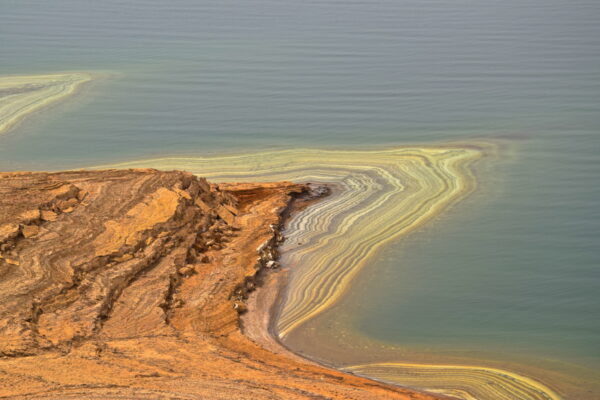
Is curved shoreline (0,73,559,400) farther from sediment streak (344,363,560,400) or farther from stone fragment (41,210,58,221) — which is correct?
stone fragment (41,210,58,221)

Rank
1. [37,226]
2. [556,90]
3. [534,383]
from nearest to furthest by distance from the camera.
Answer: [534,383], [37,226], [556,90]

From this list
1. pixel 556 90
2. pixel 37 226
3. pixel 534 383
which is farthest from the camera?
pixel 556 90

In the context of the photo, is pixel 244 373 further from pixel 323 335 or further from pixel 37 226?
pixel 37 226

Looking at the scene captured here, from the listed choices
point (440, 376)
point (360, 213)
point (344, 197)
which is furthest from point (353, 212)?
point (440, 376)

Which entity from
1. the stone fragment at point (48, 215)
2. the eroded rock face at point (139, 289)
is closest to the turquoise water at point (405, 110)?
the eroded rock face at point (139, 289)

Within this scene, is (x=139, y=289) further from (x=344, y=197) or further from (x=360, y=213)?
(x=344, y=197)

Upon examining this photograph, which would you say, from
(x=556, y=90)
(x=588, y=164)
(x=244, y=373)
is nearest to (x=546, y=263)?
(x=588, y=164)

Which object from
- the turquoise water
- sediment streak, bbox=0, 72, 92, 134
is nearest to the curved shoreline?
sediment streak, bbox=0, 72, 92, 134
